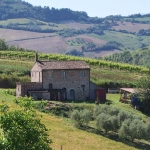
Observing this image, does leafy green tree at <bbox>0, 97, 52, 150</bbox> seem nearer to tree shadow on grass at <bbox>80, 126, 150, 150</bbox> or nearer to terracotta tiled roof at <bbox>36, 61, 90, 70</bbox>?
tree shadow on grass at <bbox>80, 126, 150, 150</bbox>

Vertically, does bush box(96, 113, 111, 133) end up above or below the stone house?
below

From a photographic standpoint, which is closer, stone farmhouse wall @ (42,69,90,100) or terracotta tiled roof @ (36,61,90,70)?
stone farmhouse wall @ (42,69,90,100)

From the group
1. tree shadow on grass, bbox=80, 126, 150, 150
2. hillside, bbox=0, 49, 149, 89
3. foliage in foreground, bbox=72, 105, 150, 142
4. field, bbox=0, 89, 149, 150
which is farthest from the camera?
hillside, bbox=0, 49, 149, 89

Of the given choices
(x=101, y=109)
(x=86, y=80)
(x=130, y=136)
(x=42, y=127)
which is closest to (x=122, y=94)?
(x=86, y=80)

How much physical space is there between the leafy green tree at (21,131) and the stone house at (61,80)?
3771cm

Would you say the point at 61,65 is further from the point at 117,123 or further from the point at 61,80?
the point at 117,123

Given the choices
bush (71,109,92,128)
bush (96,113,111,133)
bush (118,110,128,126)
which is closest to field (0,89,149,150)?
bush (71,109,92,128)

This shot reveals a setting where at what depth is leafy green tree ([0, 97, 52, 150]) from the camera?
16641 mm

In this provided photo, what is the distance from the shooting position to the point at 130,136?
41.6 m

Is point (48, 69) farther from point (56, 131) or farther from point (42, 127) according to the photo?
point (42, 127)

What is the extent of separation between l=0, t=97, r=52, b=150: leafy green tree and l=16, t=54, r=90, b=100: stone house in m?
37.7

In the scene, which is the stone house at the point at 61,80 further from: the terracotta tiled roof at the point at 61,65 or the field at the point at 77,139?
the field at the point at 77,139

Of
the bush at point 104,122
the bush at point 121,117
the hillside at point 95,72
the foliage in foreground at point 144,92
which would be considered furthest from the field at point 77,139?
the hillside at point 95,72

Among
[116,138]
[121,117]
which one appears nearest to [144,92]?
[121,117]
